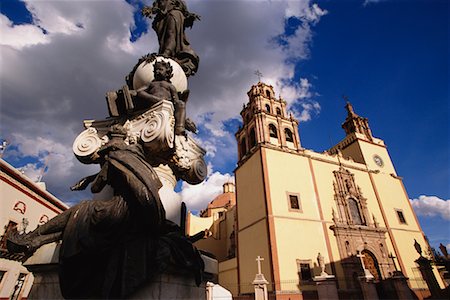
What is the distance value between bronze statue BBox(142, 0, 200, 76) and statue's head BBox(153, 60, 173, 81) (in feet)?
2.28

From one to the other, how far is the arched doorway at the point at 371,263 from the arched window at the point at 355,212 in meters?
2.37

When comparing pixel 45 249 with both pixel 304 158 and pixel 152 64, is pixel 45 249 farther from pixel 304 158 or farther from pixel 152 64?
pixel 304 158

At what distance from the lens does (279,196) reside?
59.2 feet

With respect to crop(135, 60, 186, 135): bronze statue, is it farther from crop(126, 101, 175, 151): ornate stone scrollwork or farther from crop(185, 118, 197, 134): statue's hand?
crop(185, 118, 197, 134): statue's hand

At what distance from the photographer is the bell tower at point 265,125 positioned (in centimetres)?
2133

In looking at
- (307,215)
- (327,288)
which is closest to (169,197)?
(327,288)

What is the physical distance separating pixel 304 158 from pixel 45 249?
68.3 ft

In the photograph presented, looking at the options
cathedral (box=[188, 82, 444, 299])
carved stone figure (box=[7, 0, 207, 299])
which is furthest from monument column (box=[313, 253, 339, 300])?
carved stone figure (box=[7, 0, 207, 299])

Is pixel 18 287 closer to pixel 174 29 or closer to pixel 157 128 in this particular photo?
pixel 174 29

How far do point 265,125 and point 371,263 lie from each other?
528 inches

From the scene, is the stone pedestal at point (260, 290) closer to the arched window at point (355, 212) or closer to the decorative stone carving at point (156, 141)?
the decorative stone carving at point (156, 141)

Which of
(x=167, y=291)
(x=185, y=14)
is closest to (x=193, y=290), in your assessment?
(x=167, y=291)

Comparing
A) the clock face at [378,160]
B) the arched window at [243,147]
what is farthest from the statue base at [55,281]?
the clock face at [378,160]

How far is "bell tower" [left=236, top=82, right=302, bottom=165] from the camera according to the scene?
2133 centimetres
